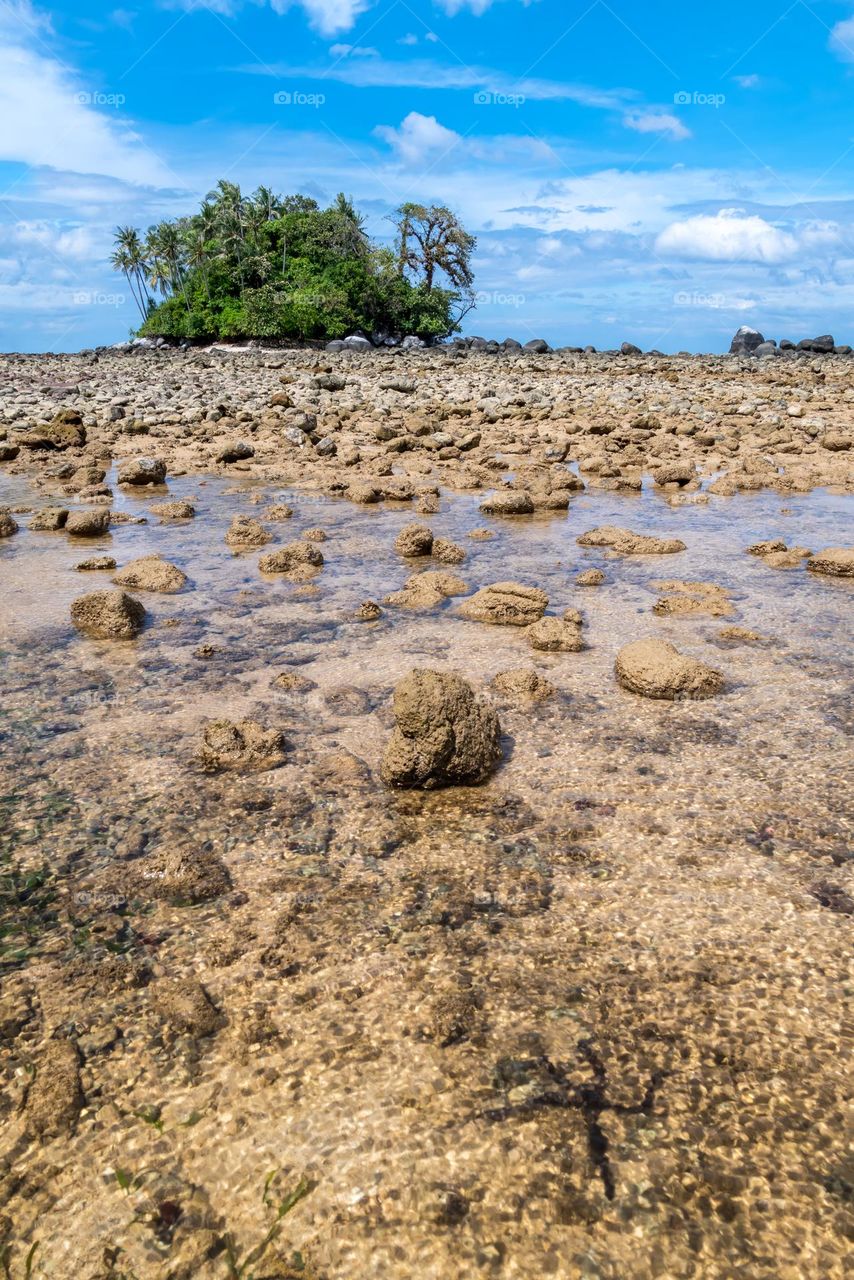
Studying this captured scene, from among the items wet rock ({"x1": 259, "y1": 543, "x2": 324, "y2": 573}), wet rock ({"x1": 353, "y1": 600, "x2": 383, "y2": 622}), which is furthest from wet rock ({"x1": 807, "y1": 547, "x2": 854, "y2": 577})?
wet rock ({"x1": 259, "y1": 543, "x2": 324, "y2": 573})

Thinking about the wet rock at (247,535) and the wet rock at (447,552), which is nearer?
the wet rock at (447,552)

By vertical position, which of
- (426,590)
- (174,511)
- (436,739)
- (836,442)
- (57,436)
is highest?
(836,442)

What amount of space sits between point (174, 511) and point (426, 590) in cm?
536

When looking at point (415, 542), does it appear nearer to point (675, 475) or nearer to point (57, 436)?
point (675, 475)

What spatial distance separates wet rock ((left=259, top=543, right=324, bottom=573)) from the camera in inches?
357

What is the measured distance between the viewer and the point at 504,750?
5086 millimetres

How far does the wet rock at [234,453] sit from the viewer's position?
631 inches

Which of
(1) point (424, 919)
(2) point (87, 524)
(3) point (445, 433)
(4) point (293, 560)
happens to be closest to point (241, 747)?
(1) point (424, 919)

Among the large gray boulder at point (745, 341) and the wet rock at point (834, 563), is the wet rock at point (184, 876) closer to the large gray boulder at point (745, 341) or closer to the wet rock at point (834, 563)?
the wet rock at point (834, 563)

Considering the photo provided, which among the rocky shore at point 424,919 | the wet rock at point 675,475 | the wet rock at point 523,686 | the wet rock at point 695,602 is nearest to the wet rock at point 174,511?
the rocky shore at point 424,919

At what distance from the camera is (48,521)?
1087 centimetres

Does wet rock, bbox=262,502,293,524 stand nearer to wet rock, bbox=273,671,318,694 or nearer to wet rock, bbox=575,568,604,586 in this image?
wet rock, bbox=575,568,604,586

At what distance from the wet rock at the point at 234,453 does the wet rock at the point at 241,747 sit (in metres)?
11.8

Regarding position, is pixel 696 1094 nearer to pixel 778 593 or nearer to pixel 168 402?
pixel 778 593
